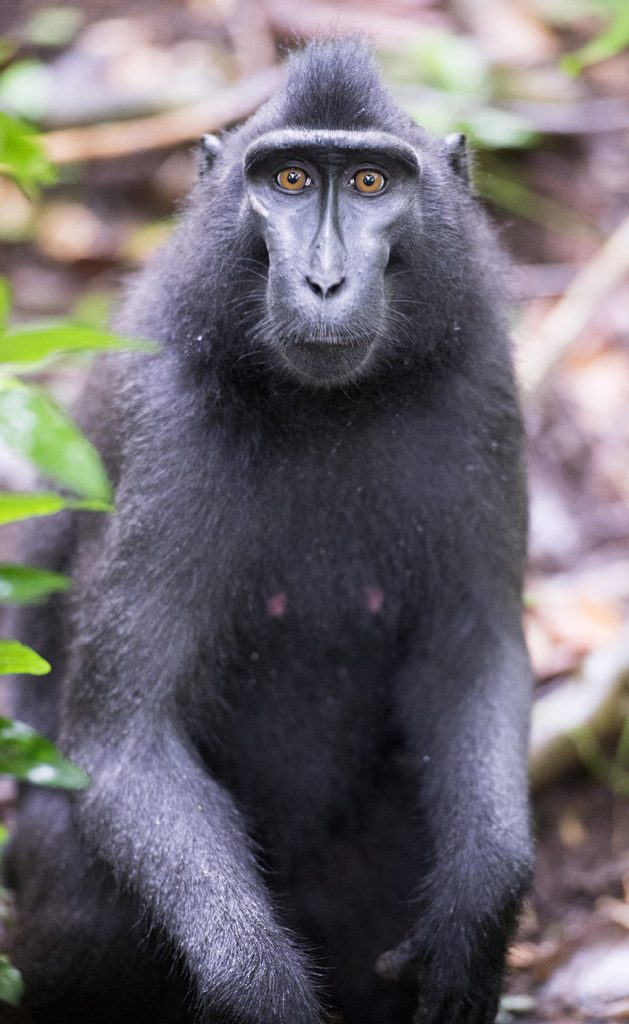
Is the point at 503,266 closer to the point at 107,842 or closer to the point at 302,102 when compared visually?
the point at 302,102

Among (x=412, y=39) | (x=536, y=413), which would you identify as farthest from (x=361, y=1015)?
(x=412, y=39)

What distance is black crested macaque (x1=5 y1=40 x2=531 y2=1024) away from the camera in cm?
404

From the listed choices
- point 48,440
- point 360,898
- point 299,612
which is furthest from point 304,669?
point 48,440

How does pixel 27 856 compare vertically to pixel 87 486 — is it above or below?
below

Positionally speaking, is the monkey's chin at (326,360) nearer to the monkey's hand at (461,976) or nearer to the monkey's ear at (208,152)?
the monkey's ear at (208,152)

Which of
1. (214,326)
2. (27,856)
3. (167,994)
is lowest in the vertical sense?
(167,994)

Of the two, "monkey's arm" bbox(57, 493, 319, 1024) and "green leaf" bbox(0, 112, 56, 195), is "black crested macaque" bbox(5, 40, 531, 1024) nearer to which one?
"monkey's arm" bbox(57, 493, 319, 1024)

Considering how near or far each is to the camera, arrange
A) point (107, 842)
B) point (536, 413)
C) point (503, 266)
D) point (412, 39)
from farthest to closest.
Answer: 1. point (412, 39)
2. point (536, 413)
3. point (503, 266)
4. point (107, 842)

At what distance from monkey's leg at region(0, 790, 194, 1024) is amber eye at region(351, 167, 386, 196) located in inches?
84.7

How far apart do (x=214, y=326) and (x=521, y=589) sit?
1.37 metres

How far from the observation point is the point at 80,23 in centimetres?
943

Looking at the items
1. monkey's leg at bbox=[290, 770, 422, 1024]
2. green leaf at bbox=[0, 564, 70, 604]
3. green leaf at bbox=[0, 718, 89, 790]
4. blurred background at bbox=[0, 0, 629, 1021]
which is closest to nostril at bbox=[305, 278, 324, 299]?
green leaf at bbox=[0, 564, 70, 604]

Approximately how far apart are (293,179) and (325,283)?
455mm

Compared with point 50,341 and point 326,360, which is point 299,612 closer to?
point 326,360
